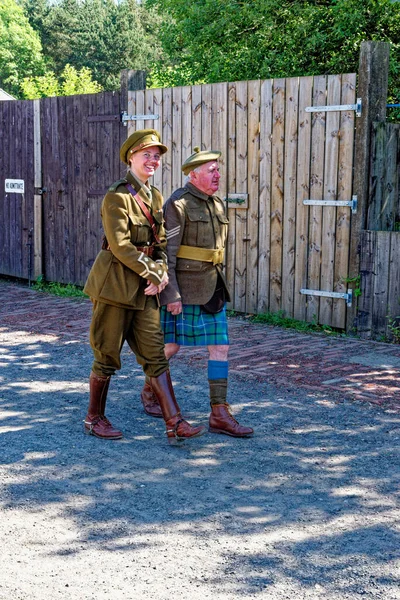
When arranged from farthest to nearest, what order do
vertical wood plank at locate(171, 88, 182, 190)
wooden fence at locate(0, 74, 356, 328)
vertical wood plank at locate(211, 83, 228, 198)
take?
vertical wood plank at locate(171, 88, 182, 190) → vertical wood plank at locate(211, 83, 228, 198) → wooden fence at locate(0, 74, 356, 328)

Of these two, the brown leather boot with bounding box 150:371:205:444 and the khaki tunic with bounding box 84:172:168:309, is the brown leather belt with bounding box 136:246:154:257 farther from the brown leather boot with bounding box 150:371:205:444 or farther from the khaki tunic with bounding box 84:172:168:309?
the brown leather boot with bounding box 150:371:205:444

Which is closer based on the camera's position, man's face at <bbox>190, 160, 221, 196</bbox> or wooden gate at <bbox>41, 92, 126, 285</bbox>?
man's face at <bbox>190, 160, 221, 196</bbox>

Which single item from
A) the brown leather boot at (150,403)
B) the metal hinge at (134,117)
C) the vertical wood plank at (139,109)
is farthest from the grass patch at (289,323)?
the brown leather boot at (150,403)

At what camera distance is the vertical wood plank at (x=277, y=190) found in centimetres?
955

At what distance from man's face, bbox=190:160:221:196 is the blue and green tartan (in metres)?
0.77

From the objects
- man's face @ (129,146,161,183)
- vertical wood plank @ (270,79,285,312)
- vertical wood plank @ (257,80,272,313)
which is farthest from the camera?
vertical wood plank @ (257,80,272,313)

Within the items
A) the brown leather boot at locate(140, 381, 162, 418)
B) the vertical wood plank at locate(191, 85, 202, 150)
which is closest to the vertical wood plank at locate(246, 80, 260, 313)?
the vertical wood plank at locate(191, 85, 202, 150)

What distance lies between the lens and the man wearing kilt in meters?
5.80

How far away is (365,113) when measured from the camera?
8.80 metres

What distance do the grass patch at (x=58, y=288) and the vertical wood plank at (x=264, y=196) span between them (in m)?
2.81

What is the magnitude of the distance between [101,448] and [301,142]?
4.95 metres

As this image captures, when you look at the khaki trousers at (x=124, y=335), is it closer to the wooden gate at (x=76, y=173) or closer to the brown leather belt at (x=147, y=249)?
the brown leather belt at (x=147, y=249)

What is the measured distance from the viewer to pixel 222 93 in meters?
10.1

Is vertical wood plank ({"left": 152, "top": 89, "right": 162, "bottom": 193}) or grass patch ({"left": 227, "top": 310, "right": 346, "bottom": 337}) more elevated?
vertical wood plank ({"left": 152, "top": 89, "right": 162, "bottom": 193})
